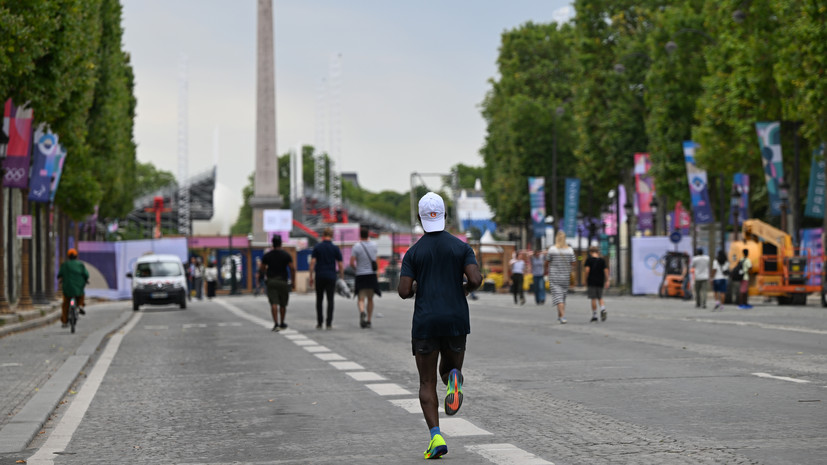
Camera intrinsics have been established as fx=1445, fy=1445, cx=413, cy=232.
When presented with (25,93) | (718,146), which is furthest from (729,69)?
(25,93)

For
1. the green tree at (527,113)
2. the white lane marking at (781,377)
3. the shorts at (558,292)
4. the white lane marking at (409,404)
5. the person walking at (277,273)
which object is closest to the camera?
the white lane marking at (409,404)

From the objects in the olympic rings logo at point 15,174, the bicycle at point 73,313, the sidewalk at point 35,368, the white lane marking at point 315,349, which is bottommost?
the sidewalk at point 35,368

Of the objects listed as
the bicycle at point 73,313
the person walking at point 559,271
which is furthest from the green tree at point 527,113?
the bicycle at point 73,313

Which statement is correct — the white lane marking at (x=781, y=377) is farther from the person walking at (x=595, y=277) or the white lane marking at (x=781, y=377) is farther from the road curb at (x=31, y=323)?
the road curb at (x=31, y=323)

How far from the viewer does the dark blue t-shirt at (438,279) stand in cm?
852

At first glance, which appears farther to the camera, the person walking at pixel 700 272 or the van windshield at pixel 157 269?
the van windshield at pixel 157 269

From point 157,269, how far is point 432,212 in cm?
3926

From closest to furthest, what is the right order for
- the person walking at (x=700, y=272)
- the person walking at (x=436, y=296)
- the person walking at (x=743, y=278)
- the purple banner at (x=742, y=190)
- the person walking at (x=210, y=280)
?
1. the person walking at (x=436, y=296)
2. the person walking at (x=700, y=272)
3. the person walking at (x=743, y=278)
4. the purple banner at (x=742, y=190)
5. the person walking at (x=210, y=280)

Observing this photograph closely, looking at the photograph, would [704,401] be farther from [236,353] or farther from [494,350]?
[236,353]

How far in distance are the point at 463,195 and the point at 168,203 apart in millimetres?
43049

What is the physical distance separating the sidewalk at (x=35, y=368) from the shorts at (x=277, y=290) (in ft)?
9.82

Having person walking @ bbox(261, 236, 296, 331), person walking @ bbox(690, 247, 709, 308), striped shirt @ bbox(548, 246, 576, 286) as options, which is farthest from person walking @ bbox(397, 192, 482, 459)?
person walking @ bbox(690, 247, 709, 308)

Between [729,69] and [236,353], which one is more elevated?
[729,69]

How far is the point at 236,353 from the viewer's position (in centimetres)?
1941
